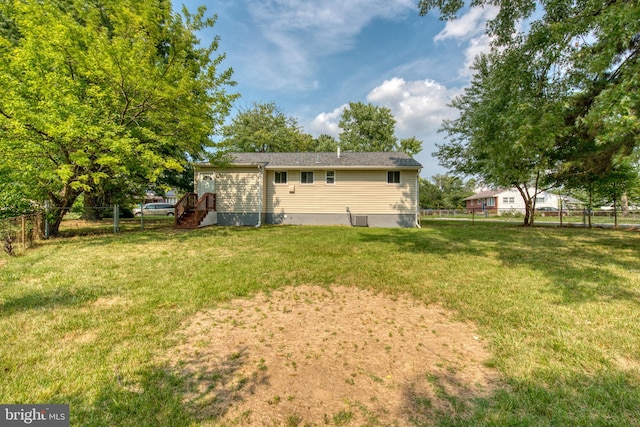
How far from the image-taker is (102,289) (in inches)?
173

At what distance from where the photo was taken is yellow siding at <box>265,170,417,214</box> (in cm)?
1511

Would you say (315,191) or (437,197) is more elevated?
(437,197)

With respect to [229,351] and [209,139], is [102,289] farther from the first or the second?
[209,139]

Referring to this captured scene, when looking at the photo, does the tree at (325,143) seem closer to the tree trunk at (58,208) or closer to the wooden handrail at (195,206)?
the wooden handrail at (195,206)

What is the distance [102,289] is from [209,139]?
30.0ft

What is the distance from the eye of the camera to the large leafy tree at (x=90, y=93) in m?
7.65

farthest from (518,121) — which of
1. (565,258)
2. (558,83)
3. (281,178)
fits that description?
(281,178)

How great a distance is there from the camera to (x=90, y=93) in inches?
337

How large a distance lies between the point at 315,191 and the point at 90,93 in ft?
33.4

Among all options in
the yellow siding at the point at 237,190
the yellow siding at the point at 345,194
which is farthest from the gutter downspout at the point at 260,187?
the yellow siding at the point at 345,194

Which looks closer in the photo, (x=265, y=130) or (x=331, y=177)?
(x=331, y=177)

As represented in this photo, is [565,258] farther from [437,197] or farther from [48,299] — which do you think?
[437,197]

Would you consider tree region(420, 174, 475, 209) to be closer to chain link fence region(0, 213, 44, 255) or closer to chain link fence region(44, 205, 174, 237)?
chain link fence region(44, 205, 174, 237)

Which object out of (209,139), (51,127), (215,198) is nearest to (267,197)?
(215,198)
